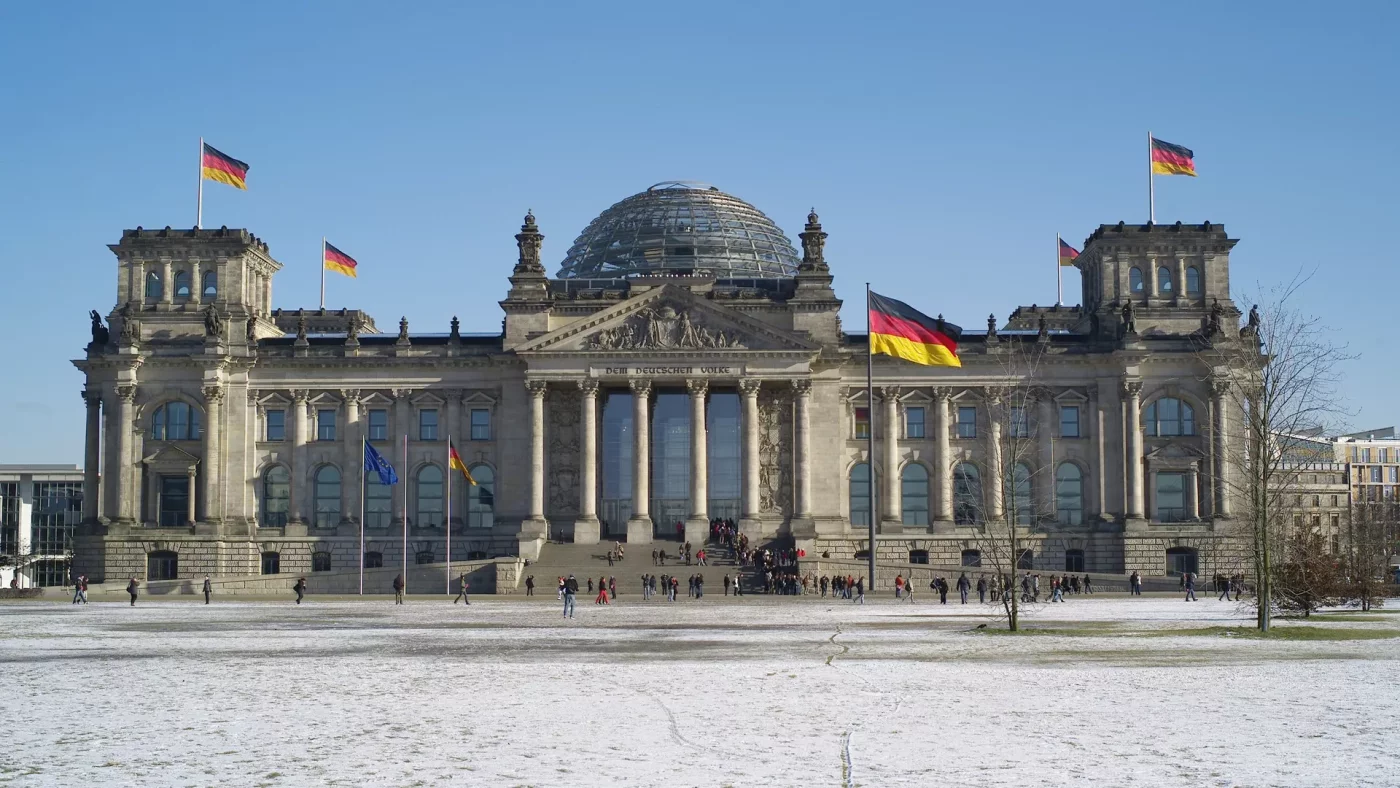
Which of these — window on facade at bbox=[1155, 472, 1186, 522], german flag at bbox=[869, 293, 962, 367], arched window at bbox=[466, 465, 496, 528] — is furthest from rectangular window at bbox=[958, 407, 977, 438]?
german flag at bbox=[869, 293, 962, 367]

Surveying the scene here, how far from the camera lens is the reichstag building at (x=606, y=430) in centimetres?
10050

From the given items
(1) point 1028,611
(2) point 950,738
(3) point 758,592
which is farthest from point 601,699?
(3) point 758,592

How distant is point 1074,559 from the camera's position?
334 ft

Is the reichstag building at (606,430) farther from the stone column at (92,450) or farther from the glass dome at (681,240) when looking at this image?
the glass dome at (681,240)

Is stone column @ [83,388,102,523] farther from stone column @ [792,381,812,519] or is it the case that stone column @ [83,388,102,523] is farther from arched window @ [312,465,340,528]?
stone column @ [792,381,812,519]

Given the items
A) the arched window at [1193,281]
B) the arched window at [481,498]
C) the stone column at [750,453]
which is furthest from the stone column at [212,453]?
the arched window at [1193,281]

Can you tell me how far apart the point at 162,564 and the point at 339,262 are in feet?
73.8

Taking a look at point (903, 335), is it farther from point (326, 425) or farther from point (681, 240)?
point (326, 425)

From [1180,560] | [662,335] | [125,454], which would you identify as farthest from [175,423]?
[1180,560]

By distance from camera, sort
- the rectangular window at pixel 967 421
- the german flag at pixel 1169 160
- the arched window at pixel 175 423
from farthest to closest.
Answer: the rectangular window at pixel 967 421
the arched window at pixel 175 423
the german flag at pixel 1169 160

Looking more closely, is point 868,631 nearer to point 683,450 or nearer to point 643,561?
point 643,561

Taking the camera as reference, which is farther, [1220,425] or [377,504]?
[377,504]

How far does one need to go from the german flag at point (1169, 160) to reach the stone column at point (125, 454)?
62880mm

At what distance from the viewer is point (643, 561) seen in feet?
299
